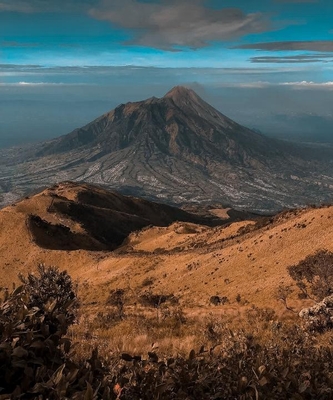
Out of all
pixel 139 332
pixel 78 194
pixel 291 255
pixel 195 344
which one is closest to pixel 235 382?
pixel 195 344

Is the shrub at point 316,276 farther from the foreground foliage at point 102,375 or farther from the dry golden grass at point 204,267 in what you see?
the foreground foliage at point 102,375

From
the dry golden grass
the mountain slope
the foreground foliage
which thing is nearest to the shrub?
the dry golden grass

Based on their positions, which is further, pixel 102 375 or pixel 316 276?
pixel 316 276

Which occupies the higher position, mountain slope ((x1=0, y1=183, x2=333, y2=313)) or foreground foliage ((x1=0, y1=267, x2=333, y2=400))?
foreground foliage ((x1=0, y1=267, x2=333, y2=400))

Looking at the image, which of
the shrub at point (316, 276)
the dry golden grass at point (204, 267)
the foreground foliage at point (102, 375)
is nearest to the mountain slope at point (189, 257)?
the dry golden grass at point (204, 267)

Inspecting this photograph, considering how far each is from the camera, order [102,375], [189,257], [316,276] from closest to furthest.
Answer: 1. [102,375]
2. [316,276]
3. [189,257]

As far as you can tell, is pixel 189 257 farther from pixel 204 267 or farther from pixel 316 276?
pixel 316 276

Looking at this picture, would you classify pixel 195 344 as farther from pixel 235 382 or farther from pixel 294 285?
pixel 294 285

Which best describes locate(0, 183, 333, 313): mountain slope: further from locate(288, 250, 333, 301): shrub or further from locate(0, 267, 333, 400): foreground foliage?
locate(0, 267, 333, 400): foreground foliage

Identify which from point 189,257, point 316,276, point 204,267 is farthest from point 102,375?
point 189,257

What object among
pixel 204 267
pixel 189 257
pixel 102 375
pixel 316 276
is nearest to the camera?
pixel 102 375

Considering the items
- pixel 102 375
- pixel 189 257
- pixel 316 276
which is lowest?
pixel 189 257

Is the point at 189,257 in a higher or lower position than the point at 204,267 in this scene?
lower
